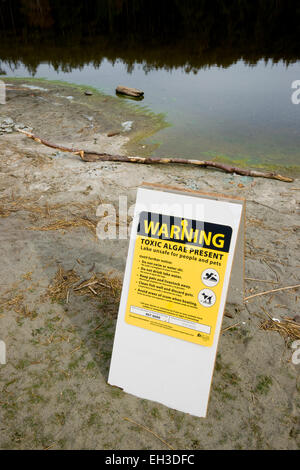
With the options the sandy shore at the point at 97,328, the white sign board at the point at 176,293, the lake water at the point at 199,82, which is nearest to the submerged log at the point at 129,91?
the lake water at the point at 199,82

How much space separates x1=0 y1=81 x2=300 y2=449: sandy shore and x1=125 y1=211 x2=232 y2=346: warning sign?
70cm

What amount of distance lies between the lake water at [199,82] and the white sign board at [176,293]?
5.16m

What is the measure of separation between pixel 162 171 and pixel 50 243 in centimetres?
280

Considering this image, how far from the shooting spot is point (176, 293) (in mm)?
1992

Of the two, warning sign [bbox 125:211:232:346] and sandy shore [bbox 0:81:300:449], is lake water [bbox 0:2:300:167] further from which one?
warning sign [bbox 125:211:232:346]

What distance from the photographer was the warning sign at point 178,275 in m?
1.90

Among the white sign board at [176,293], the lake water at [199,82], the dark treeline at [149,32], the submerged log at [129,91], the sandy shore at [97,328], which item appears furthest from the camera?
the dark treeline at [149,32]

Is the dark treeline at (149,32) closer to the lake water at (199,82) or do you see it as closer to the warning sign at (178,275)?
the lake water at (199,82)

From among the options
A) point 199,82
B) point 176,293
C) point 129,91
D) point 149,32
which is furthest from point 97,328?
point 149,32

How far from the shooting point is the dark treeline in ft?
44.8

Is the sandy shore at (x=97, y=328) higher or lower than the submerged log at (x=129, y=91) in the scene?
lower

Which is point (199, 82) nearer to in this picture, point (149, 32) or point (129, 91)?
point (129, 91)

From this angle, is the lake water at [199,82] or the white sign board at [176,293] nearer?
the white sign board at [176,293]

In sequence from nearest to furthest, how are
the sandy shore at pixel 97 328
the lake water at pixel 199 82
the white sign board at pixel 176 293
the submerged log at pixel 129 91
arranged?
the white sign board at pixel 176 293 < the sandy shore at pixel 97 328 < the lake water at pixel 199 82 < the submerged log at pixel 129 91
